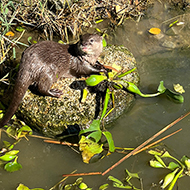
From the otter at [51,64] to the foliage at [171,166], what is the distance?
1.09m

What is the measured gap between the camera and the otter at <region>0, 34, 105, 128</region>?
2545 millimetres

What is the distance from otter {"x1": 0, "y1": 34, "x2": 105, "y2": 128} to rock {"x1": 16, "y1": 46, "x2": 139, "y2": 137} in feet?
0.35

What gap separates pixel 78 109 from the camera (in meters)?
2.77

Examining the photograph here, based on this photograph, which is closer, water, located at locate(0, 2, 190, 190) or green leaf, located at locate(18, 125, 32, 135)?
water, located at locate(0, 2, 190, 190)

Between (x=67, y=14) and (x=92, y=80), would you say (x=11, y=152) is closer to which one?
(x=92, y=80)

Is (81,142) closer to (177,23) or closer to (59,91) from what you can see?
(59,91)

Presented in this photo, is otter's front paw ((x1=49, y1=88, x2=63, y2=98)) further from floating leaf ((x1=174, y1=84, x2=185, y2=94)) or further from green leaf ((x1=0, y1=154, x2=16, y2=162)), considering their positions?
floating leaf ((x1=174, y1=84, x2=185, y2=94))

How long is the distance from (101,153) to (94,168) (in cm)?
16

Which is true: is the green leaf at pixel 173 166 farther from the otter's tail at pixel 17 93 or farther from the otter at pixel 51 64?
the otter's tail at pixel 17 93

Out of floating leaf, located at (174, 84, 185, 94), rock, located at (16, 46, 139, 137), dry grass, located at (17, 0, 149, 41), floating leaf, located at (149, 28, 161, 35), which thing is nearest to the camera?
rock, located at (16, 46, 139, 137)

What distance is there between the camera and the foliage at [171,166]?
2.40m

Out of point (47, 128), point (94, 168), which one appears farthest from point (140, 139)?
point (47, 128)

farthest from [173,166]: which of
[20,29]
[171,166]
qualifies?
[20,29]

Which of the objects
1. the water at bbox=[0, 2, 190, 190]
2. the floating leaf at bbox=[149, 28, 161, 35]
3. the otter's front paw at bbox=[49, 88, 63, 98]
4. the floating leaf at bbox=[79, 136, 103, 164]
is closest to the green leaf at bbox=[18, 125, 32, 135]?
the water at bbox=[0, 2, 190, 190]
